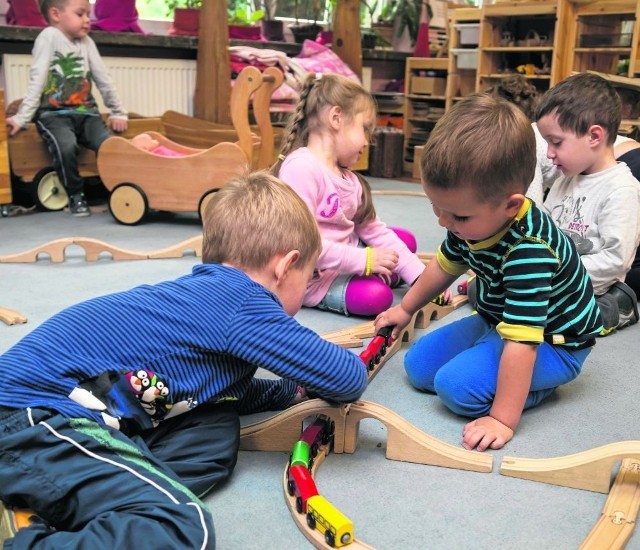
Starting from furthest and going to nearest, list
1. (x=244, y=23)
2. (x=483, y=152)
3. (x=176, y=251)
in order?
(x=244, y=23)
(x=176, y=251)
(x=483, y=152)

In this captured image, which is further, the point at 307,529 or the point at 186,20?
the point at 186,20

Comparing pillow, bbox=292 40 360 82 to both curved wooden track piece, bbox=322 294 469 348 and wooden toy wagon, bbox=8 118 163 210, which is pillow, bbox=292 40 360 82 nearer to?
wooden toy wagon, bbox=8 118 163 210

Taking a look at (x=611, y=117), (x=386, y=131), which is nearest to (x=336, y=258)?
(x=611, y=117)

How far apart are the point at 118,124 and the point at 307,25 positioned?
4.86 ft

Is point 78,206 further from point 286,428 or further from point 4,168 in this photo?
point 286,428

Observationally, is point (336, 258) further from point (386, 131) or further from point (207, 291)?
point (386, 131)

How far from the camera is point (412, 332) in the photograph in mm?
1513

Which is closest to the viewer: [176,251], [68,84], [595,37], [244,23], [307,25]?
[176,251]

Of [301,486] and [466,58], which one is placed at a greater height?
[466,58]

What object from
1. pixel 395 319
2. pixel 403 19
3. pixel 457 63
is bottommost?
pixel 395 319

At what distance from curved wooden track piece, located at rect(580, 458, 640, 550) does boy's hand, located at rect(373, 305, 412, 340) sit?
47cm

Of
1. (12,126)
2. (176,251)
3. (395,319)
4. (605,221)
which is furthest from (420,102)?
(395,319)

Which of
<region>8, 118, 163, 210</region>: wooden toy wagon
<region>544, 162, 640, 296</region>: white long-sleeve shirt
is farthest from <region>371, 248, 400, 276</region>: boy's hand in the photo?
<region>8, 118, 163, 210</region>: wooden toy wagon

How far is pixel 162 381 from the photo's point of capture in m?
0.85
